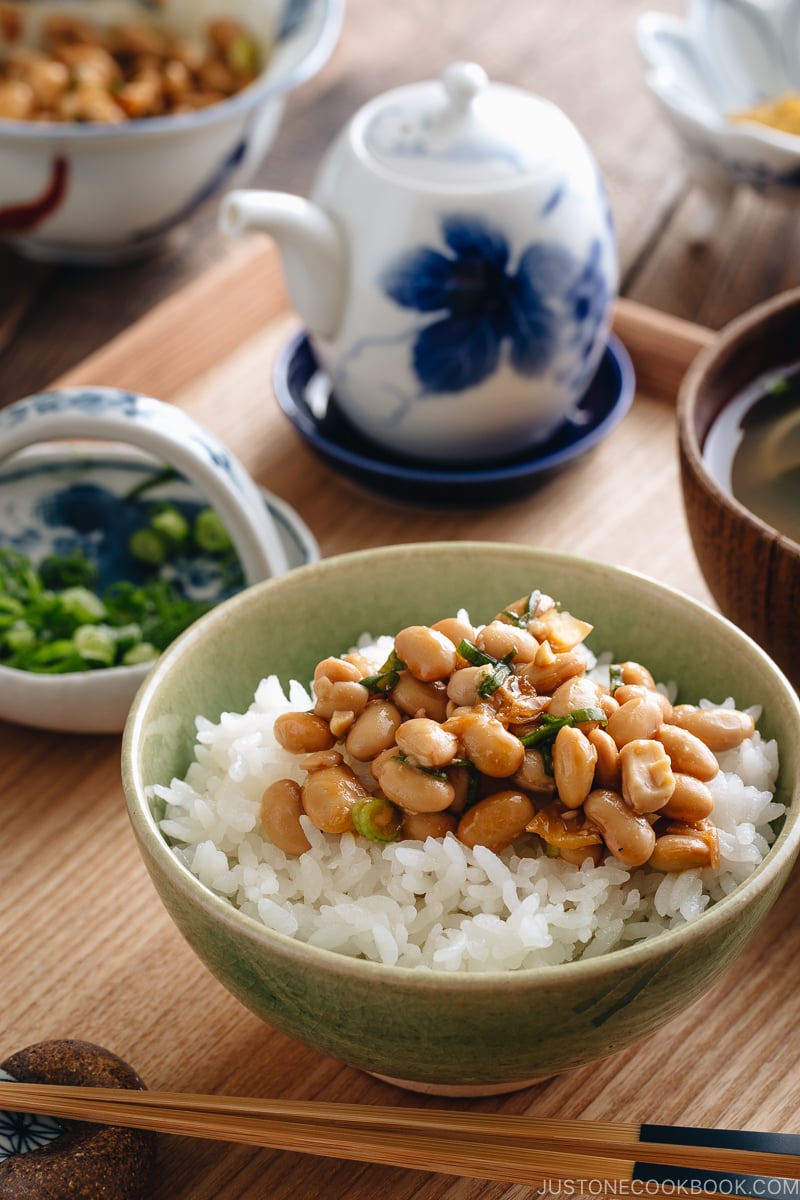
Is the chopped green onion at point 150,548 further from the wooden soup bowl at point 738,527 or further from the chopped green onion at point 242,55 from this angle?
the chopped green onion at point 242,55

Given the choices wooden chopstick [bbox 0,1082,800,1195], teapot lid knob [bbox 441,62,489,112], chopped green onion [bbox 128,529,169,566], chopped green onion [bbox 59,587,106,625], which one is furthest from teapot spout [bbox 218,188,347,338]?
wooden chopstick [bbox 0,1082,800,1195]

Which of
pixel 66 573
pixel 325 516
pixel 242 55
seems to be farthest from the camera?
pixel 242 55

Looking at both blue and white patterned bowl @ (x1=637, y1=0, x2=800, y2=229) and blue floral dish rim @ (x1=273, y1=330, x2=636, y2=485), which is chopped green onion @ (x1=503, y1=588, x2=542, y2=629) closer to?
blue floral dish rim @ (x1=273, y1=330, x2=636, y2=485)

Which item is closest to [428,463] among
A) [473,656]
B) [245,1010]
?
[473,656]

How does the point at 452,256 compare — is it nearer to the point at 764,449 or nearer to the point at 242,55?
the point at 764,449

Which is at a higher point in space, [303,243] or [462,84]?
[462,84]

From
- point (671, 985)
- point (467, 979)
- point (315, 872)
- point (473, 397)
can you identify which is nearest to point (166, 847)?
point (315, 872)
